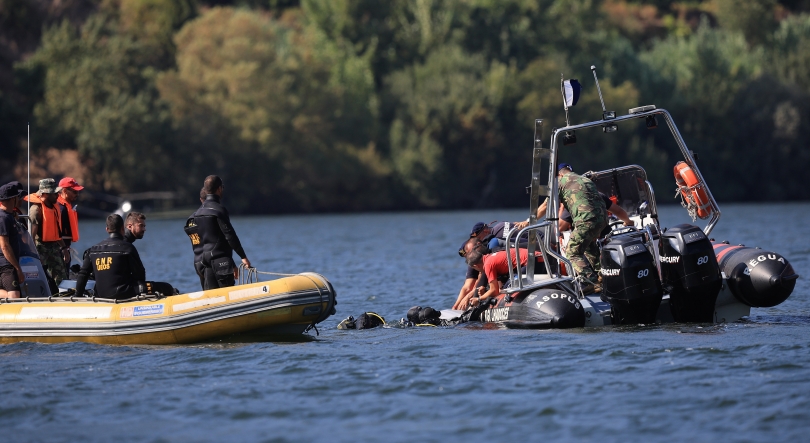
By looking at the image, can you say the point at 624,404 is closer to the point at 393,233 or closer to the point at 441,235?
the point at 441,235

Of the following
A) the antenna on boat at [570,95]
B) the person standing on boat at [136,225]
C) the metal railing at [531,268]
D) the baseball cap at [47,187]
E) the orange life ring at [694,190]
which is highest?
the antenna on boat at [570,95]

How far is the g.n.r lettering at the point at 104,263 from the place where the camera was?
38.9 feet

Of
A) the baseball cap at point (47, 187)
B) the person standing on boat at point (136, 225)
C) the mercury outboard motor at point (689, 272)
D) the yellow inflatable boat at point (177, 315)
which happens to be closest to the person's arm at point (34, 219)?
the baseball cap at point (47, 187)

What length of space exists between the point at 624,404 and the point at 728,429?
37.5 inches

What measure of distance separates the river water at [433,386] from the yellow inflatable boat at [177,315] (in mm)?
162

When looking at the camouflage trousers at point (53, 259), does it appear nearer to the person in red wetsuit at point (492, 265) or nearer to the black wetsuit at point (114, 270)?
the black wetsuit at point (114, 270)

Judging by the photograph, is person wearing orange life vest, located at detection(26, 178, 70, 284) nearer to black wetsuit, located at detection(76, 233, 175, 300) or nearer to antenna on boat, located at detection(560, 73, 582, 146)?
black wetsuit, located at detection(76, 233, 175, 300)

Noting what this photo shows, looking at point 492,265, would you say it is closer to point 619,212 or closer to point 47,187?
point 619,212

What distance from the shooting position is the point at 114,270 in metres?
11.9

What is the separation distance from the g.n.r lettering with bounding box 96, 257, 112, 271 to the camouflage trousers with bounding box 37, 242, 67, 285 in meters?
1.86

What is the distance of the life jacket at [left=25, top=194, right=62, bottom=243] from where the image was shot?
13.4 meters

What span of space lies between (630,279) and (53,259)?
21.9 ft

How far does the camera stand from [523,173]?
58594 mm

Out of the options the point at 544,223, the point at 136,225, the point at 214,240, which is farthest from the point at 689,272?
the point at 136,225
